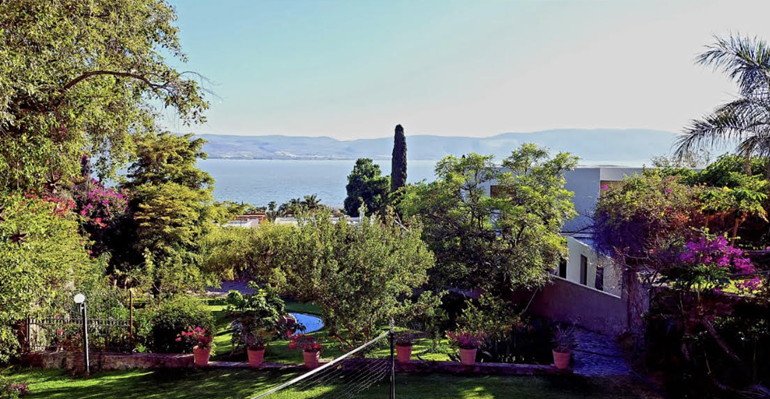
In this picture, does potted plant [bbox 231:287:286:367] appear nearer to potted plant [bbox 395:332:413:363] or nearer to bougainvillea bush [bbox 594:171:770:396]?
potted plant [bbox 395:332:413:363]

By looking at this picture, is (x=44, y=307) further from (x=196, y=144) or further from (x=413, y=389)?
(x=196, y=144)

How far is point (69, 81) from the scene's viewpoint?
6.97 metres

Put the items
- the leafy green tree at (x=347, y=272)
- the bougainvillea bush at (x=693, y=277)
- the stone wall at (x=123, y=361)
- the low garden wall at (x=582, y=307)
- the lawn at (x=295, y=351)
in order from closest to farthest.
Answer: the bougainvillea bush at (x=693, y=277) < the leafy green tree at (x=347, y=272) < the stone wall at (x=123, y=361) < the lawn at (x=295, y=351) < the low garden wall at (x=582, y=307)

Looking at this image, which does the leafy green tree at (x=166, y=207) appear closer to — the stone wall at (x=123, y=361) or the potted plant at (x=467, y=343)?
the stone wall at (x=123, y=361)

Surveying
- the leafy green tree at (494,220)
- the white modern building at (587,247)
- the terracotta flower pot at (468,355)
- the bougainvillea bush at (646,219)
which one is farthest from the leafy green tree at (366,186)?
the terracotta flower pot at (468,355)

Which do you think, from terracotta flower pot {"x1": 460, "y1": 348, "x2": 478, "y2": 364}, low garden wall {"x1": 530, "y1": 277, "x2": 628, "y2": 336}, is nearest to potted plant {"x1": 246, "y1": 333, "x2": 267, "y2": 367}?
terracotta flower pot {"x1": 460, "y1": 348, "x2": 478, "y2": 364}

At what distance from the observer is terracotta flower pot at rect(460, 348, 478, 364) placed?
29.9ft

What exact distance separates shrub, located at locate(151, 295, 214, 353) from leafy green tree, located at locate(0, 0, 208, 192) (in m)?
3.33

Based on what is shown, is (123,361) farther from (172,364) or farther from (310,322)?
(310,322)

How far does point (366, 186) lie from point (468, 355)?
3199 centimetres

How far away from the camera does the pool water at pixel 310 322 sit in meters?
14.6

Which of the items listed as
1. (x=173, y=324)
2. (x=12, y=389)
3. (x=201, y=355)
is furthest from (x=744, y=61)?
(x=12, y=389)

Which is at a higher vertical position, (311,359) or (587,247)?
(587,247)

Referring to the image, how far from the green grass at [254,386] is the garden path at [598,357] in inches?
21.9
